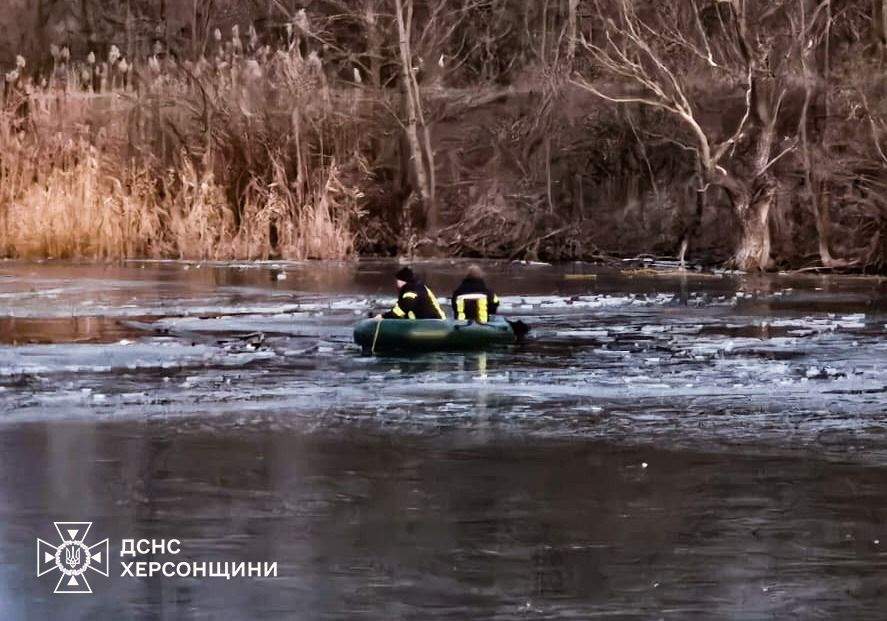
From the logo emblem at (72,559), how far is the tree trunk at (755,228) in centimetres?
2675

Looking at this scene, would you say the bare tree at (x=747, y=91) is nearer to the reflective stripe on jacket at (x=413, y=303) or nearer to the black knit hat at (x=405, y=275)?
the reflective stripe on jacket at (x=413, y=303)

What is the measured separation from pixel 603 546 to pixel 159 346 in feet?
36.0

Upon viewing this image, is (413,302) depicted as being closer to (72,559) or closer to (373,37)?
(72,559)

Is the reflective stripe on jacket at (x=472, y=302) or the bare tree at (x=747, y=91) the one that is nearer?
the reflective stripe on jacket at (x=472, y=302)

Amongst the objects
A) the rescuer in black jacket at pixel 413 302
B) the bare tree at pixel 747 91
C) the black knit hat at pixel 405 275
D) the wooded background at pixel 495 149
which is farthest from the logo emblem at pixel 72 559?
the bare tree at pixel 747 91

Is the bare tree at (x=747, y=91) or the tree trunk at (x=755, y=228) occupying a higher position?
the bare tree at (x=747, y=91)

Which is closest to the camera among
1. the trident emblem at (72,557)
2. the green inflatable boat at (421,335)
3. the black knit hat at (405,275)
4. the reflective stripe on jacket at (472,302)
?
the trident emblem at (72,557)

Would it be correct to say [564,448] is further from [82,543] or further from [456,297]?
[456,297]

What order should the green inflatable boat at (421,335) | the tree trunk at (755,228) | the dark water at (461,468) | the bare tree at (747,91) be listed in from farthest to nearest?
the tree trunk at (755,228) < the bare tree at (747,91) < the green inflatable boat at (421,335) < the dark water at (461,468)

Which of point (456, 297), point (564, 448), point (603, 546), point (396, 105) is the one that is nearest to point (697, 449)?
point (564, 448)

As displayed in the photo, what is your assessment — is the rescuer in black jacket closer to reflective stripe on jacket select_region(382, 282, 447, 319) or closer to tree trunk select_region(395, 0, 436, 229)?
reflective stripe on jacket select_region(382, 282, 447, 319)

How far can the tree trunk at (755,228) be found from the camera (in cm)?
3406

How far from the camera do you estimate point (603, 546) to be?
8156 millimetres

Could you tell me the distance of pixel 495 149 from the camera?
4106cm
